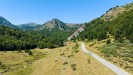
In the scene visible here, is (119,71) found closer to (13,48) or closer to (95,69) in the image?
(95,69)

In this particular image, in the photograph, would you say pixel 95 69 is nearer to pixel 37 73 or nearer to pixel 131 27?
pixel 37 73

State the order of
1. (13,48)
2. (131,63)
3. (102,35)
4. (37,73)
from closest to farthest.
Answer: (131,63), (37,73), (102,35), (13,48)

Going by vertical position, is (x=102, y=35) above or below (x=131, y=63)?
above

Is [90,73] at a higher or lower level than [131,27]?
lower

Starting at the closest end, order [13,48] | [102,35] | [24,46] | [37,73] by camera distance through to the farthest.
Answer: [37,73], [102,35], [13,48], [24,46]

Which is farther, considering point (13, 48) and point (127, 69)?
point (13, 48)

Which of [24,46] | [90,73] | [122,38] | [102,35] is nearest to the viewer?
[90,73]

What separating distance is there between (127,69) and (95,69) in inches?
379

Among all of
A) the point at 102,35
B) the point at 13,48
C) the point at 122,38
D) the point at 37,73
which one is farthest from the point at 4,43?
the point at 37,73

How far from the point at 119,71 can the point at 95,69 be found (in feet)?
32.0

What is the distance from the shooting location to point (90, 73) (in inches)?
2429

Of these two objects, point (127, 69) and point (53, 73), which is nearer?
point (127, 69)

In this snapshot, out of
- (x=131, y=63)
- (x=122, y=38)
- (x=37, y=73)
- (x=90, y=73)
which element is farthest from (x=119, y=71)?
(x=122, y=38)

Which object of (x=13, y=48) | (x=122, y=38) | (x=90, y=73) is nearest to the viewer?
(x=90, y=73)
